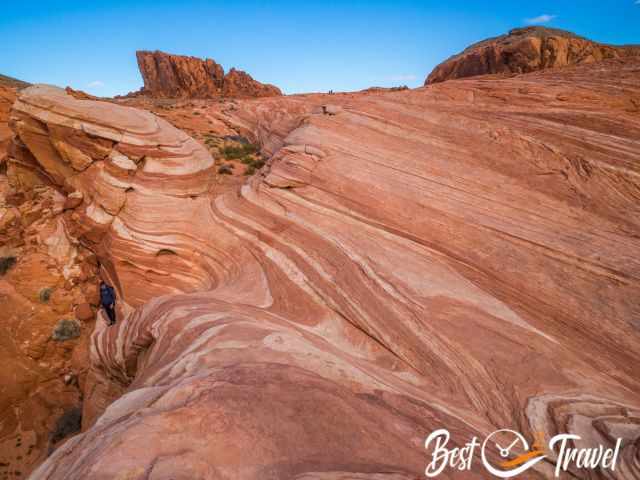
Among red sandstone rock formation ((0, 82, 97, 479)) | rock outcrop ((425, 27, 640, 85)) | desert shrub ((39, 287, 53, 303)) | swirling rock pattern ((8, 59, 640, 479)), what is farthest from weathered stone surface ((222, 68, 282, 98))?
desert shrub ((39, 287, 53, 303))

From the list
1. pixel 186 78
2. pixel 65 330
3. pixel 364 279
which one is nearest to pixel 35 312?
pixel 65 330

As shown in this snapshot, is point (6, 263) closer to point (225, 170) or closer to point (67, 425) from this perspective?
point (67, 425)

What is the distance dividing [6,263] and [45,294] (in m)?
1.71

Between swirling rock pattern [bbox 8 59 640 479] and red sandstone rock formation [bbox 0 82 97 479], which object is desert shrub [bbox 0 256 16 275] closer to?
red sandstone rock formation [bbox 0 82 97 479]

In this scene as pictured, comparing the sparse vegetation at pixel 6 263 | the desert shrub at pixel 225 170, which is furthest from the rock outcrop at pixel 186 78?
the sparse vegetation at pixel 6 263

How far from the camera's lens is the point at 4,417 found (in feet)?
22.4

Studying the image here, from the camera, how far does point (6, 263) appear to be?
895 cm

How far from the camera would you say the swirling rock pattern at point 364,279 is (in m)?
2.64

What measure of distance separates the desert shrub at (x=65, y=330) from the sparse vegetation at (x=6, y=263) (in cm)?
256

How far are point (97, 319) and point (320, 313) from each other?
7468 mm

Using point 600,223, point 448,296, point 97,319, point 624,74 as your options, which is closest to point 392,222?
point 448,296

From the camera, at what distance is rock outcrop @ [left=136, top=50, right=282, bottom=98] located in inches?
2119

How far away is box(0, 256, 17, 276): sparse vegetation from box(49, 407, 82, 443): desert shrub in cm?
497

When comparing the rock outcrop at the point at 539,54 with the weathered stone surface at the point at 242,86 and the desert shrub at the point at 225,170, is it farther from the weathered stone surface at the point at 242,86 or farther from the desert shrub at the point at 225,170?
the weathered stone surface at the point at 242,86
